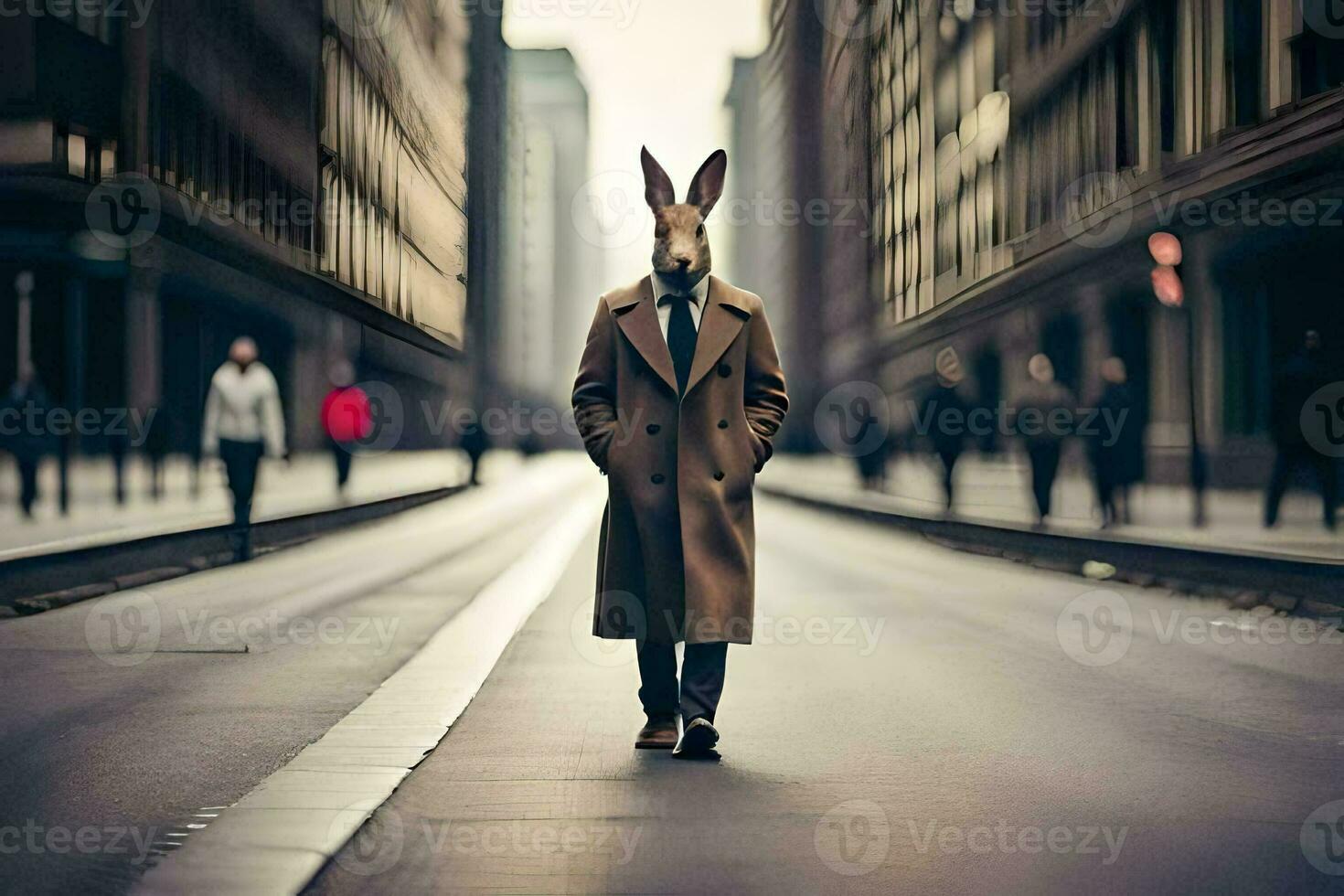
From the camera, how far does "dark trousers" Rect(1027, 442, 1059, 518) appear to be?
14.7 metres

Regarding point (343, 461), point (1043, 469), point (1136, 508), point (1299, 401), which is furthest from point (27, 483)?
point (1136, 508)

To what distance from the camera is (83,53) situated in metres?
25.4

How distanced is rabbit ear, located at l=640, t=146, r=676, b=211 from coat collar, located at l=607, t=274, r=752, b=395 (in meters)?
0.34

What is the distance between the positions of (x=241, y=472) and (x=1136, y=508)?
12.4 m

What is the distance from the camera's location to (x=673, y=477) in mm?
4656

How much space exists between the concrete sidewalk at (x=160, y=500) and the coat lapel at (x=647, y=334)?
604 cm

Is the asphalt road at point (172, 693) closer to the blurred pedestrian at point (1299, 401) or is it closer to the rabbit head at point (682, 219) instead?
the rabbit head at point (682, 219)

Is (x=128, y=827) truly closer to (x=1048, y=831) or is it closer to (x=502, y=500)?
(x=1048, y=831)

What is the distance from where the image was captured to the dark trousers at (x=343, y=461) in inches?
816

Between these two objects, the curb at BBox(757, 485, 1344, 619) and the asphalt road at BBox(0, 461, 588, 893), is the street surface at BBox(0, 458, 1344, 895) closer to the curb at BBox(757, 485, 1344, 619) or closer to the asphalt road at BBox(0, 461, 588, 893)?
the asphalt road at BBox(0, 461, 588, 893)

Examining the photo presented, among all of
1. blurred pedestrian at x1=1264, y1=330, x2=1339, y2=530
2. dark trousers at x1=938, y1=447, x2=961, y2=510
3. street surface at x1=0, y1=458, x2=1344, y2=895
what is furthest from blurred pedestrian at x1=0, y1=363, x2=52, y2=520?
blurred pedestrian at x1=1264, y1=330, x2=1339, y2=530

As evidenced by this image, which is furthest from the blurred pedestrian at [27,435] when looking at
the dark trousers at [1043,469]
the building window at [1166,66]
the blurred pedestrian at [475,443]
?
the building window at [1166,66]

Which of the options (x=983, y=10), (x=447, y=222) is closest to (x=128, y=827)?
(x=447, y=222)

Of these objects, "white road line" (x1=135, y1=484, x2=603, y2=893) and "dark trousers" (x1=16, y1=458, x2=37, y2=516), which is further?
"dark trousers" (x1=16, y1=458, x2=37, y2=516)
